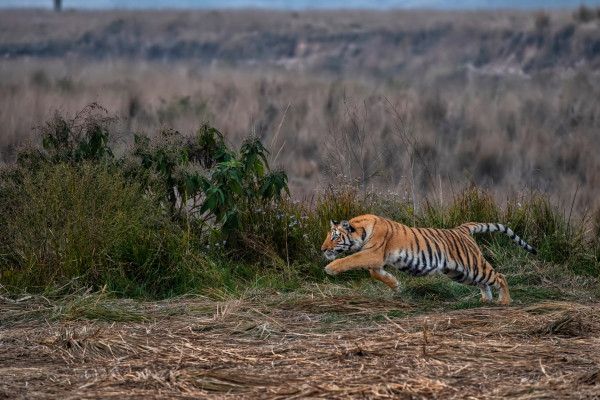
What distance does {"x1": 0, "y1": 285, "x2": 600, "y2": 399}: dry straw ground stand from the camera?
12.5 ft

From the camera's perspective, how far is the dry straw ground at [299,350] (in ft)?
12.5

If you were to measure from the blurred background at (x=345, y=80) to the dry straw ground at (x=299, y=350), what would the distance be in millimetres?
2843

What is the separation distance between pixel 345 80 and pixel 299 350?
23.9 m

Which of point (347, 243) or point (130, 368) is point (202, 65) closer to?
point (347, 243)

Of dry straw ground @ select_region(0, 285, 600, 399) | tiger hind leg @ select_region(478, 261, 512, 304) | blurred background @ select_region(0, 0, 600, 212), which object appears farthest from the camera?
blurred background @ select_region(0, 0, 600, 212)

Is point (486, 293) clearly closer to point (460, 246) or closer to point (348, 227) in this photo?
point (460, 246)

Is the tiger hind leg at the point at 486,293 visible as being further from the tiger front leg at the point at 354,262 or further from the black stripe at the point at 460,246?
the tiger front leg at the point at 354,262

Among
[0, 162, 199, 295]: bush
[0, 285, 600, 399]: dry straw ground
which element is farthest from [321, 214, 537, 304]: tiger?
[0, 162, 199, 295]: bush

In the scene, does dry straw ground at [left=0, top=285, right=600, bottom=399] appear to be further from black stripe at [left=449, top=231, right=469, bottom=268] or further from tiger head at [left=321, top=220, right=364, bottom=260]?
black stripe at [left=449, top=231, right=469, bottom=268]

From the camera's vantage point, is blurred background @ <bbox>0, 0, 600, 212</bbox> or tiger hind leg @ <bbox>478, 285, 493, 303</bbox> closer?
tiger hind leg @ <bbox>478, 285, 493, 303</bbox>

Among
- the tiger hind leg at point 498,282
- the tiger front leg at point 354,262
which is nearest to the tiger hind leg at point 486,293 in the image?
the tiger hind leg at point 498,282

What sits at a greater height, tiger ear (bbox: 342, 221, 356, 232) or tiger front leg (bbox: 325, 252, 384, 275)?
tiger ear (bbox: 342, 221, 356, 232)

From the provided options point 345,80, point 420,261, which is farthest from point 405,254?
point 345,80

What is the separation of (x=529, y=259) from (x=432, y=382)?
383cm
